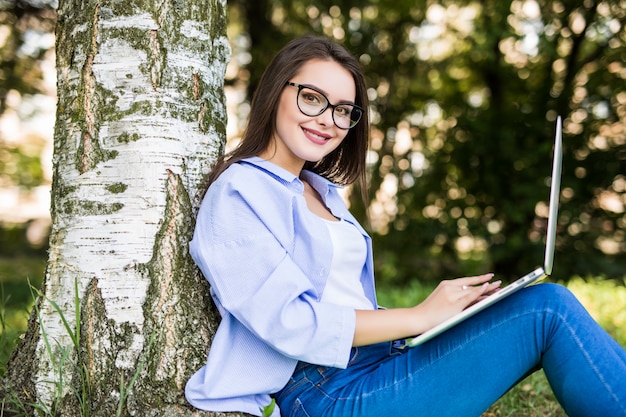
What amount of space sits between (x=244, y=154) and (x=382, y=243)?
520cm

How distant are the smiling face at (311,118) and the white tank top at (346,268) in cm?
27

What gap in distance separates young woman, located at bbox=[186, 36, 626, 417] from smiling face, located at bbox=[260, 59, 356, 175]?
0.14ft

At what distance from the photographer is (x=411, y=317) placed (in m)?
1.85

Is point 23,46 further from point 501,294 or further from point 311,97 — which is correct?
point 501,294

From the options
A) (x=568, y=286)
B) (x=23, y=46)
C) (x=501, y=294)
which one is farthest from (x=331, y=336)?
(x=23, y=46)

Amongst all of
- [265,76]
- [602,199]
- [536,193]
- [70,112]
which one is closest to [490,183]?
[536,193]

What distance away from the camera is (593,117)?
6586 millimetres

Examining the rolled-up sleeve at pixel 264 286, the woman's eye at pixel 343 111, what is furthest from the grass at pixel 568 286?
Result: the woman's eye at pixel 343 111

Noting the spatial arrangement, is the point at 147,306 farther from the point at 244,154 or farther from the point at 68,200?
the point at 244,154

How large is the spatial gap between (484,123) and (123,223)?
5.42m

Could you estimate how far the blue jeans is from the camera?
5.69ft

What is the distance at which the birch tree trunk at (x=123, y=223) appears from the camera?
6.42 feet

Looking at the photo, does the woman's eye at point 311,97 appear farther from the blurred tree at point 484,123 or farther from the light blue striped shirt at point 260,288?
the blurred tree at point 484,123

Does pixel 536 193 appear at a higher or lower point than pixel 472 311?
lower
